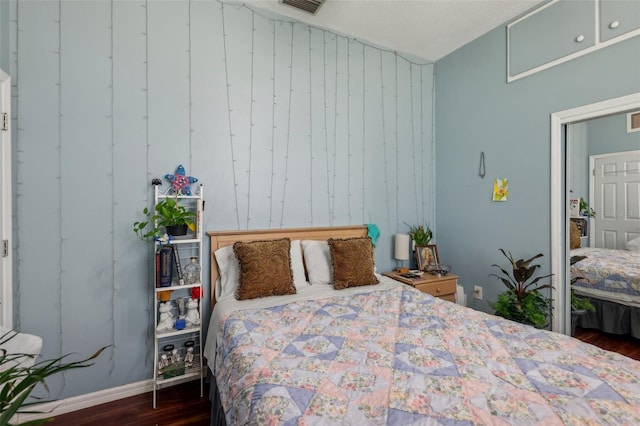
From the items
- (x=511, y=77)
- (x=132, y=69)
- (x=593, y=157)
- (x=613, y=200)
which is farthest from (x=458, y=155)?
(x=132, y=69)

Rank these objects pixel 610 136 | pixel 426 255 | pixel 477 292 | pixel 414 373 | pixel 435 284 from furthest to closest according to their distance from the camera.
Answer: pixel 426 255
pixel 477 292
pixel 435 284
pixel 610 136
pixel 414 373

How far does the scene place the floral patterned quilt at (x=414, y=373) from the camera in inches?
39.6

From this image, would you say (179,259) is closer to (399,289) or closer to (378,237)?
(399,289)

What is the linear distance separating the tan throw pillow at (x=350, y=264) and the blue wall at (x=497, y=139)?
3.89ft

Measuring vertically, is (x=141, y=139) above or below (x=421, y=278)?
above

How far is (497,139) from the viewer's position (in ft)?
9.11

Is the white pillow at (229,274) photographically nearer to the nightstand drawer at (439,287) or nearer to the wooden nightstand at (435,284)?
the wooden nightstand at (435,284)

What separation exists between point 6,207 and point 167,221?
847 millimetres

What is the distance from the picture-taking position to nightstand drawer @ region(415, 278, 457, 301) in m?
2.71

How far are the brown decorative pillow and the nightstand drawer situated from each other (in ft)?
3.92

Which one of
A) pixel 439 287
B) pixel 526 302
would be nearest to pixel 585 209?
pixel 526 302

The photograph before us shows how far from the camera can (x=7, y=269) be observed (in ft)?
5.91

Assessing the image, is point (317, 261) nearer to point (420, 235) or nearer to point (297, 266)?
point (297, 266)

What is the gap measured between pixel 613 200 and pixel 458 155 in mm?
1272
